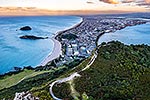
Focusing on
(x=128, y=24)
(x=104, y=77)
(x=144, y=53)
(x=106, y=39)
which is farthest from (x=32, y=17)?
(x=104, y=77)

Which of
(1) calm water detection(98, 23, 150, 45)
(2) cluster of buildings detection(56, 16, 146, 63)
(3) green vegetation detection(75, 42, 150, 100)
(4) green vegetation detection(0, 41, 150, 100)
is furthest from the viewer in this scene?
(1) calm water detection(98, 23, 150, 45)

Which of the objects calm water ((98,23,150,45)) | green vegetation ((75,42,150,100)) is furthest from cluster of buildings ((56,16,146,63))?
green vegetation ((75,42,150,100))

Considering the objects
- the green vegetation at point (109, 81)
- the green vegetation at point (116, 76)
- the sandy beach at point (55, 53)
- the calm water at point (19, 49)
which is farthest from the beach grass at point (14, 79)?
the green vegetation at point (116, 76)

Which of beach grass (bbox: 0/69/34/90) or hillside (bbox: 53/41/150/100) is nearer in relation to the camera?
hillside (bbox: 53/41/150/100)

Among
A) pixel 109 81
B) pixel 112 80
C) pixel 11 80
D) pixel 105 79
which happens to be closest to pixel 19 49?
pixel 11 80

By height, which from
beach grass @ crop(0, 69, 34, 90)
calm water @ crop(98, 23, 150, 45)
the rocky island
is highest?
the rocky island

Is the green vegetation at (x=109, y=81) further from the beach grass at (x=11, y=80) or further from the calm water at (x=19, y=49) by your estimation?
the calm water at (x=19, y=49)

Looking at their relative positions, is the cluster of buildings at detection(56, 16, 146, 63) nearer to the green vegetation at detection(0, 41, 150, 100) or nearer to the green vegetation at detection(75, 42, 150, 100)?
the green vegetation at detection(75, 42, 150, 100)

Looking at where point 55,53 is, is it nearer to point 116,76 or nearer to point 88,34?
point 88,34
